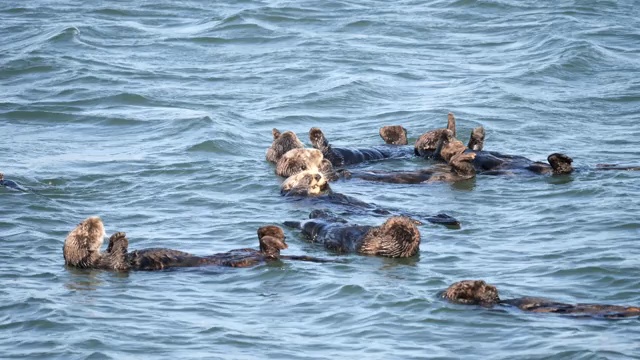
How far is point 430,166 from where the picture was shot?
39.8ft

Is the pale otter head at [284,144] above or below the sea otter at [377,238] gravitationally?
above

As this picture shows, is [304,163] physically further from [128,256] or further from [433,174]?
[128,256]

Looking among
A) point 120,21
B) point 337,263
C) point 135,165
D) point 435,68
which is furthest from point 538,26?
point 337,263

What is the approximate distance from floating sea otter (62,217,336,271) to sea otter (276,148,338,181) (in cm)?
287

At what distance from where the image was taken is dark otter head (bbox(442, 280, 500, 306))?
7.49m

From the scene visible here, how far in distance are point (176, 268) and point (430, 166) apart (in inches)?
166

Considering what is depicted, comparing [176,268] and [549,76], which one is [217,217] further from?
[549,76]

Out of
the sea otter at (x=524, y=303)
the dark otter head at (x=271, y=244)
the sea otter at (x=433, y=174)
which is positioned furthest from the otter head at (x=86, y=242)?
the sea otter at (x=433, y=174)

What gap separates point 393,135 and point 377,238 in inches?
176

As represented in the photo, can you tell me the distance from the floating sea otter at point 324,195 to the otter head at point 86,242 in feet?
8.26

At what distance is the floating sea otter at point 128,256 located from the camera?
8.60 m

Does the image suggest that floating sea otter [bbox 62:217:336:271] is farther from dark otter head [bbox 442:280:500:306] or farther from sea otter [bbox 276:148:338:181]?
sea otter [bbox 276:148:338:181]

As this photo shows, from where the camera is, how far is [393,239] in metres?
8.71

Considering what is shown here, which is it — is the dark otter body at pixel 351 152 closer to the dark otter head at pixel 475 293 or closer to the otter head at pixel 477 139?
the otter head at pixel 477 139
